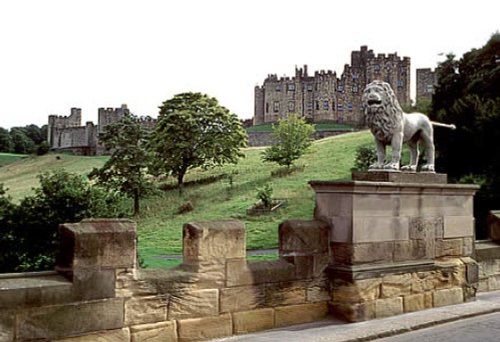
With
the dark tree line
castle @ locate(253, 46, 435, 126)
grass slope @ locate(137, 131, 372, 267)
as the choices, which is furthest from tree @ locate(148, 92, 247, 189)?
the dark tree line

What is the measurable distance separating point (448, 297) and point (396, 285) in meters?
1.57

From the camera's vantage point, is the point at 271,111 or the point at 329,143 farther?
the point at 271,111

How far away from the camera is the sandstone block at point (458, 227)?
10.9 m

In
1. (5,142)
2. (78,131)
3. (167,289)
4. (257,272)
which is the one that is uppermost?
(78,131)

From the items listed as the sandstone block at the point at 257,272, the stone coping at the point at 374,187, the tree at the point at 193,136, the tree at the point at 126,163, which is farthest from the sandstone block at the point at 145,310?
the tree at the point at 193,136

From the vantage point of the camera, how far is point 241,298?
323 inches

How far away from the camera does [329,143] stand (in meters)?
72.6

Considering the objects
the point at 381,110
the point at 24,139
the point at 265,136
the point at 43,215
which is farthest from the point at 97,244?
the point at 24,139

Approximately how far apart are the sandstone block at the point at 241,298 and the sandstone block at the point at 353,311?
1.41 meters

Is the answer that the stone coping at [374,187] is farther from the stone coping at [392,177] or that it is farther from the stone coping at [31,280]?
the stone coping at [31,280]

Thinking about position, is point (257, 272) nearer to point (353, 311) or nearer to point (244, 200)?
point (353, 311)

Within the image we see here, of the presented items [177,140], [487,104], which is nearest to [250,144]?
[177,140]

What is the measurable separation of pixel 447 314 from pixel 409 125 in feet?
10.2

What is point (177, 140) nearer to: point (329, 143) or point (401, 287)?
point (329, 143)
